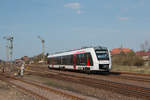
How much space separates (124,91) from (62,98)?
11.4 feet

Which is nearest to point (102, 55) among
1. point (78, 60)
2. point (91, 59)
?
point (91, 59)

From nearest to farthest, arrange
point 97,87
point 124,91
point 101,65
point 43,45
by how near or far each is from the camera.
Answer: point 124,91, point 97,87, point 101,65, point 43,45

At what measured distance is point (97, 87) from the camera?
42.3ft

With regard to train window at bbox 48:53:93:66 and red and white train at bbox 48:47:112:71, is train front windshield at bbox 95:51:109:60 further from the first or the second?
train window at bbox 48:53:93:66

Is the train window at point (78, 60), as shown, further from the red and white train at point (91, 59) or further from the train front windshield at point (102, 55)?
the train front windshield at point (102, 55)

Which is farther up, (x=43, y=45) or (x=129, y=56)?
(x=43, y=45)

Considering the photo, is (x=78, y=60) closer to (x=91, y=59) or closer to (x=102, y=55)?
(x=91, y=59)

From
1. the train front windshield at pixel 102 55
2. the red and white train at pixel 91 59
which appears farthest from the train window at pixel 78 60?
the train front windshield at pixel 102 55

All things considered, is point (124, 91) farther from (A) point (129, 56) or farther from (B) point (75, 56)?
(A) point (129, 56)

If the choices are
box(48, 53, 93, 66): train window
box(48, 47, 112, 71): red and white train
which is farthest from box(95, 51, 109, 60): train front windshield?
box(48, 53, 93, 66): train window

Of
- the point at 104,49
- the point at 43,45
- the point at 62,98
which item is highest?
the point at 43,45

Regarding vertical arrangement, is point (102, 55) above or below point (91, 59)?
above

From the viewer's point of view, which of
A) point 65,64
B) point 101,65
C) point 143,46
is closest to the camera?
point 101,65

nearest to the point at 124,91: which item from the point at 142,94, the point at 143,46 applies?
the point at 142,94
